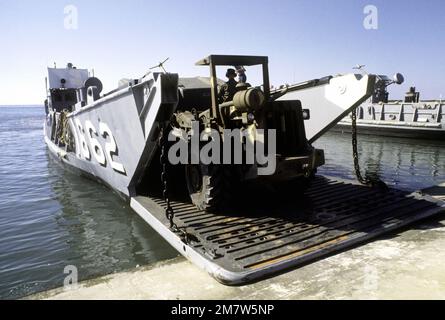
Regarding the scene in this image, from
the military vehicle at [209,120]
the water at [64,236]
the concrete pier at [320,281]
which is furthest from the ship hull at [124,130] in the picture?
the concrete pier at [320,281]

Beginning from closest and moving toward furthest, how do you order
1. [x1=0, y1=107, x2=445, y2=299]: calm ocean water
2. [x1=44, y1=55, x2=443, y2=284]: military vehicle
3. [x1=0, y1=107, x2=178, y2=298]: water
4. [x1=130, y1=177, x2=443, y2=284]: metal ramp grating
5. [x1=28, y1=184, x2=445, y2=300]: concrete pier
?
1. [x1=28, y1=184, x2=445, y2=300]: concrete pier
2. [x1=130, y1=177, x2=443, y2=284]: metal ramp grating
3. [x1=44, y1=55, x2=443, y2=284]: military vehicle
4. [x1=0, y1=107, x2=178, y2=298]: water
5. [x1=0, y1=107, x2=445, y2=299]: calm ocean water

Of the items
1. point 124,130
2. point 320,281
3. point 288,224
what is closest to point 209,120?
point 124,130

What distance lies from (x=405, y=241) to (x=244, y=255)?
222 cm

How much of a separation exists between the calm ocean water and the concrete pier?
1.01 metres

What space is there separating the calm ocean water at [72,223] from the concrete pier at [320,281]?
101 cm

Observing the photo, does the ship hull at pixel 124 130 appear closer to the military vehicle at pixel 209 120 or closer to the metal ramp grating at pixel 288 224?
the military vehicle at pixel 209 120

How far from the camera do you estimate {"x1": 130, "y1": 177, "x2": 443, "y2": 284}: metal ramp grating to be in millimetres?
3973

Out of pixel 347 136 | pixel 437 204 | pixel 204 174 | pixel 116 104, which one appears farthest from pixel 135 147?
pixel 347 136

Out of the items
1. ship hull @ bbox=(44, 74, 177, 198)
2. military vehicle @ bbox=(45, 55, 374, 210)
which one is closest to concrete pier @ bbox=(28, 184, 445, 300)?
military vehicle @ bbox=(45, 55, 374, 210)

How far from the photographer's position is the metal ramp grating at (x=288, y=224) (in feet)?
13.0

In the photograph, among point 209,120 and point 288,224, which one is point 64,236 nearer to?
point 209,120

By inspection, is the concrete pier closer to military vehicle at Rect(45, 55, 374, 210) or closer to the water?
the water

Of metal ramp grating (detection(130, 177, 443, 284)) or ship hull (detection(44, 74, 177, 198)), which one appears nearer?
metal ramp grating (detection(130, 177, 443, 284))
